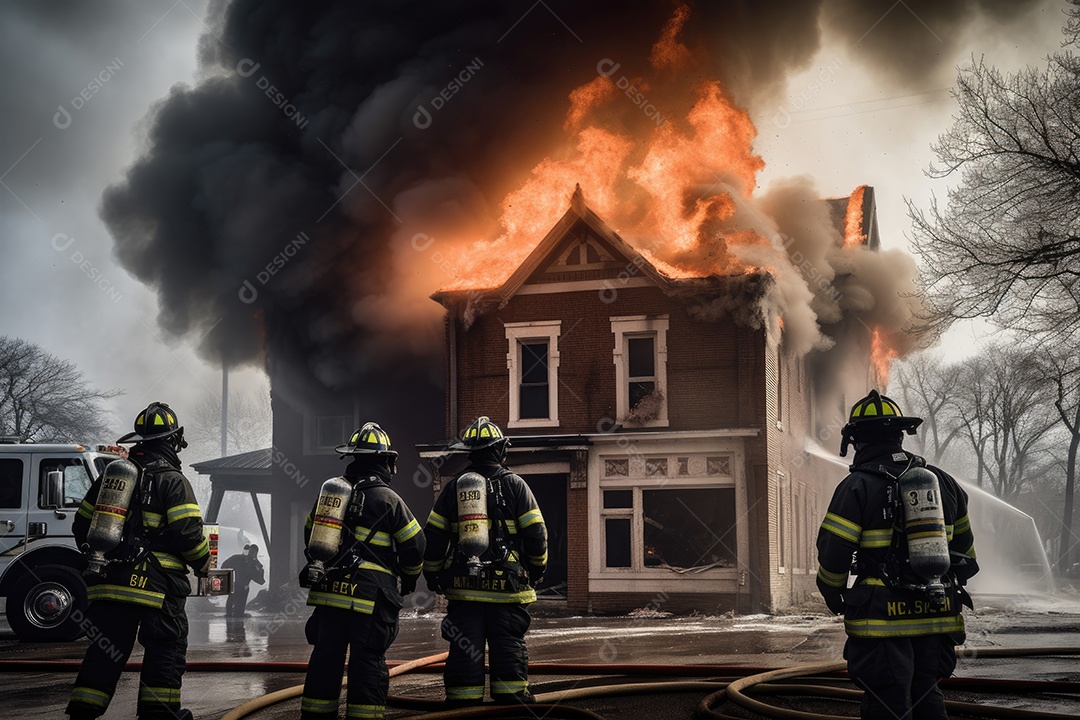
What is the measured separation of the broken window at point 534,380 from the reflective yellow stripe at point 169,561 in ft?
48.2

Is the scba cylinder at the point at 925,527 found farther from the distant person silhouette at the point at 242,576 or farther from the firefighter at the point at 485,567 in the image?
the distant person silhouette at the point at 242,576

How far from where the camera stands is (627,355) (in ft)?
67.9

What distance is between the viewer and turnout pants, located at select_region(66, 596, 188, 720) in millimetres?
6066

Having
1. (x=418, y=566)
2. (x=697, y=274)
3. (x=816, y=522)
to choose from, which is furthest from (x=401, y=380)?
(x=418, y=566)

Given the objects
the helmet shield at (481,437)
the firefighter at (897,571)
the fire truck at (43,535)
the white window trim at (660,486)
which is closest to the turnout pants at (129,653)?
the helmet shield at (481,437)

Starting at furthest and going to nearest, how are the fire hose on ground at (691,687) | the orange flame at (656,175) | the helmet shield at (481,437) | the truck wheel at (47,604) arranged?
the orange flame at (656,175) < the truck wheel at (47,604) < the helmet shield at (481,437) < the fire hose on ground at (691,687)

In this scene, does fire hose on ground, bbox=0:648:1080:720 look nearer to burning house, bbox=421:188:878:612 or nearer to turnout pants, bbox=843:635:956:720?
turnout pants, bbox=843:635:956:720

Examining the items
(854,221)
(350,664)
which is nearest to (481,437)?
(350,664)

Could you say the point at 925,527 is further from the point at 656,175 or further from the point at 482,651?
the point at 656,175

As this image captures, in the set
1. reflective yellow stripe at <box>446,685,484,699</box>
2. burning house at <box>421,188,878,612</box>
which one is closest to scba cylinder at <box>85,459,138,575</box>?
reflective yellow stripe at <box>446,685,484,699</box>

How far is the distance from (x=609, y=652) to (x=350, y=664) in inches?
205

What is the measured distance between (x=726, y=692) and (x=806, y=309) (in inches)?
625

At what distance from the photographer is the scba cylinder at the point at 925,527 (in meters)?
5.08

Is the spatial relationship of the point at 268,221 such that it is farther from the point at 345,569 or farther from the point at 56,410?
the point at 345,569
